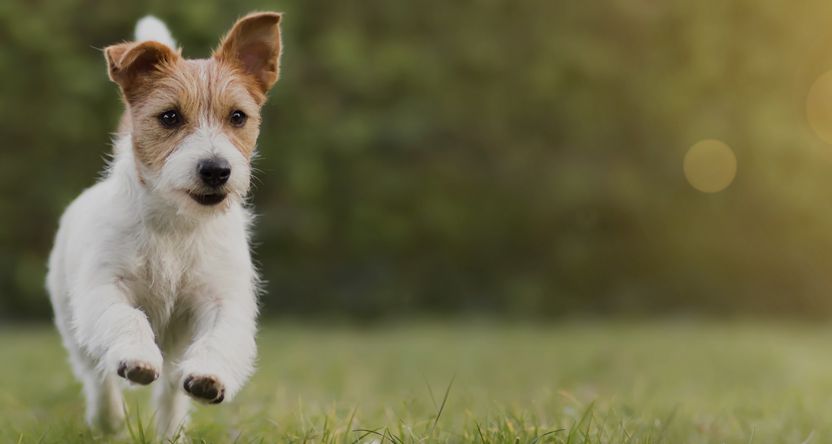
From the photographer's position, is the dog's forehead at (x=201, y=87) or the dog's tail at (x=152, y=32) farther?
the dog's tail at (x=152, y=32)

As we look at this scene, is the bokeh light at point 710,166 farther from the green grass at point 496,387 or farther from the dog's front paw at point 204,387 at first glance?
the dog's front paw at point 204,387

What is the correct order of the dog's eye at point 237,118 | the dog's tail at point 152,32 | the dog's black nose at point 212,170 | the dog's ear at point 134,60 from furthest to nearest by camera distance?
the dog's tail at point 152,32 < the dog's eye at point 237,118 < the dog's ear at point 134,60 < the dog's black nose at point 212,170

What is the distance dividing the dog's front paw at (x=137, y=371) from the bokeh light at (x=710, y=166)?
1343 cm

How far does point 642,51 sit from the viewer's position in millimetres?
15492

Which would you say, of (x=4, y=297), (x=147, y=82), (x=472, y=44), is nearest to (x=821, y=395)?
(x=147, y=82)

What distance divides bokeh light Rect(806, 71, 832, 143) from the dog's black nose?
14.1 metres

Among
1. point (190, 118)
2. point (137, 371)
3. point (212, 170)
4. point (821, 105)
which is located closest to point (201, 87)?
point (190, 118)

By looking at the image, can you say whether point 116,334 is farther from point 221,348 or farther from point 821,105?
point 821,105

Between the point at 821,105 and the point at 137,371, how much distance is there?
14983mm

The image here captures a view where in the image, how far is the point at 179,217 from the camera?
4.02 meters

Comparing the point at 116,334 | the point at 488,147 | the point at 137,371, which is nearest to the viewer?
the point at 137,371

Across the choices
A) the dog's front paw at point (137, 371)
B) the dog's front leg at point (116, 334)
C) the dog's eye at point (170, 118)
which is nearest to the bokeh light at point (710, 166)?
the dog's eye at point (170, 118)

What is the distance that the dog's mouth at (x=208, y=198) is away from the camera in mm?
3799

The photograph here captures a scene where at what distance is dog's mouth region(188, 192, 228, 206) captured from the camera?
3799 mm
